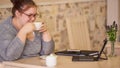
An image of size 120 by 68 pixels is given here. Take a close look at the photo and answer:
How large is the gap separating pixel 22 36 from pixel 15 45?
8 cm

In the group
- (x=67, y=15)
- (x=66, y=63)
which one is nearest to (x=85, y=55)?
(x=66, y=63)

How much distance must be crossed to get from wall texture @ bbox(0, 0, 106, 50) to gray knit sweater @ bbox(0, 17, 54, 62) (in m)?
0.83

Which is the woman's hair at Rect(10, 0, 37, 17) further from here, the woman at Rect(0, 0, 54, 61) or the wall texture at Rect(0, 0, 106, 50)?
the wall texture at Rect(0, 0, 106, 50)

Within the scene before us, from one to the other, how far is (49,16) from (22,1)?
4.41 ft

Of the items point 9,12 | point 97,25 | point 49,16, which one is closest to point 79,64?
point 9,12

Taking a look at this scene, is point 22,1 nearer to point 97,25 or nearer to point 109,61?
point 109,61

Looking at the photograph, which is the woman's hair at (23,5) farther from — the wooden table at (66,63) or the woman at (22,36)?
the wooden table at (66,63)

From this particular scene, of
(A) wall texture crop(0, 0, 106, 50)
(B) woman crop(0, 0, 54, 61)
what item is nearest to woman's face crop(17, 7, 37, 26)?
(B) woman crop(0, 0, 54, 61)

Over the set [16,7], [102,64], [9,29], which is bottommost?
[102,64]

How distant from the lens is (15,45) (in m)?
2.01

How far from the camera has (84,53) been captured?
229 cm

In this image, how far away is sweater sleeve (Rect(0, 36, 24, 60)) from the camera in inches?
79.1

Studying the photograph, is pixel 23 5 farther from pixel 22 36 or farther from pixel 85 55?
pixel 85 55

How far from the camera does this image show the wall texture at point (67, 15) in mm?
3491
